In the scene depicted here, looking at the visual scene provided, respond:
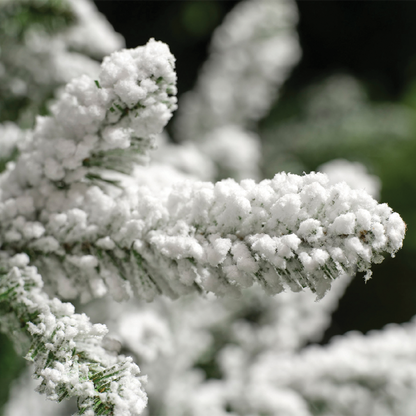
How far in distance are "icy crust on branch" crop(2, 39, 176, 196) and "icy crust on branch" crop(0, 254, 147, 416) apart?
0.25ft

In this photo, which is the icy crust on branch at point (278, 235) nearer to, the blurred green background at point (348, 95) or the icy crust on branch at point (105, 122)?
the icy crust on branch at point (105, 122)

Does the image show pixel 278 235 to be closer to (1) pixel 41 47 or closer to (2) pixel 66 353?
(2) pixel 66 353

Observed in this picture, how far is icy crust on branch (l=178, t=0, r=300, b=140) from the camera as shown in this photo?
31.6 inches

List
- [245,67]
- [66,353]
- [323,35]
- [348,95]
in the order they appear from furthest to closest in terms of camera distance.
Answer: [323,35] → [348,95] → [245,67] → [66,353]

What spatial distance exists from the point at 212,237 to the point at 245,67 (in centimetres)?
63

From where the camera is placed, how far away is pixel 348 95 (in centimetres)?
114

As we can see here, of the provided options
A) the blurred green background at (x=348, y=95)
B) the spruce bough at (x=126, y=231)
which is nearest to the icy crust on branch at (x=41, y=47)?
the spruce bough at (x=126, y=231)

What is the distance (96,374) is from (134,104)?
0.17 meters

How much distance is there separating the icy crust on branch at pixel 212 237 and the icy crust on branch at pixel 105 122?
0.08ft

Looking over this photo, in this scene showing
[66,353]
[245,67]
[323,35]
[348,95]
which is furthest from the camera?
[323,35]

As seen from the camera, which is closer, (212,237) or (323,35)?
(212,237)

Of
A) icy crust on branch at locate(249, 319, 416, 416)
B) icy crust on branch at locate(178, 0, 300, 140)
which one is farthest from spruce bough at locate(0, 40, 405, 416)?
→ icy crust on branch at locate(178, 0, 300, 140)

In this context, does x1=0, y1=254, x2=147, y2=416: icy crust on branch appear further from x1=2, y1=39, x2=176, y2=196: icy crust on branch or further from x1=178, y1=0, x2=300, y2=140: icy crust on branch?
x1=178, y1=0, x2=300, y2=140: icy crust on branch

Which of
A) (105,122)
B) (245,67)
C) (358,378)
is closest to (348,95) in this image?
(245,67)
